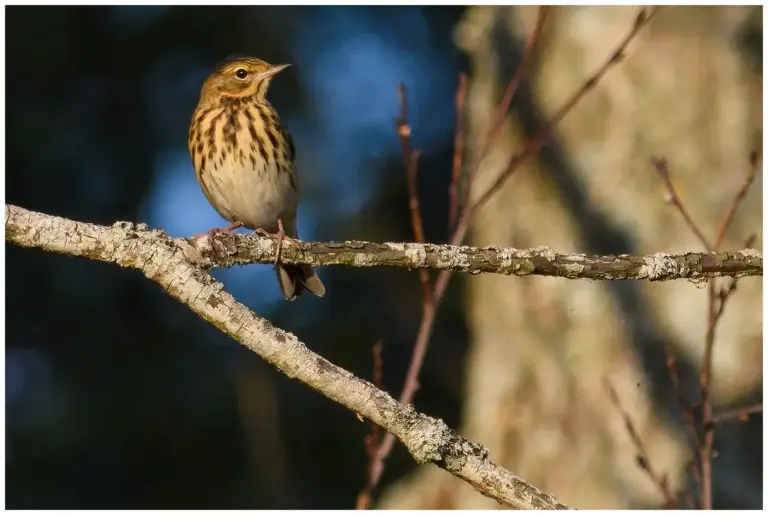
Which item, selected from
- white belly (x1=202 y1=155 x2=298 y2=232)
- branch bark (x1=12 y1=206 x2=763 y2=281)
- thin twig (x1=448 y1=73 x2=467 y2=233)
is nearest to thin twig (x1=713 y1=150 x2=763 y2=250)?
branch bark (x1=12 y1=206 x2=763 y2=281)

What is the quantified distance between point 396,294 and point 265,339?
6.63 m

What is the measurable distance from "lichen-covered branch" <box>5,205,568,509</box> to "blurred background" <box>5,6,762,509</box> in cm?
281

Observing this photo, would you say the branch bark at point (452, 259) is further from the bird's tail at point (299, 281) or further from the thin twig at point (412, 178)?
the bird's tail at point (299, 281)

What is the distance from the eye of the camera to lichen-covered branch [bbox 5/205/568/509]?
2.36 metres

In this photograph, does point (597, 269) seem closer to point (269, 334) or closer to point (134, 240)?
point (269, 334)

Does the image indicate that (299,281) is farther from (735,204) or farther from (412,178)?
(735,204)

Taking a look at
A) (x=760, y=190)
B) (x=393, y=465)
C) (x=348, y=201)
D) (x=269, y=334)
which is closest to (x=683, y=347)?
(x=760, y=190)

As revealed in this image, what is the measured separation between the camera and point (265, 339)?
2.44 meters

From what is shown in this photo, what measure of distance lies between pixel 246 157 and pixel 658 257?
7.41ft

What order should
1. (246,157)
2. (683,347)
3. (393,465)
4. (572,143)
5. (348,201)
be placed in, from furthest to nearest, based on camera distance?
(348,201), (393,465), (572,143), (683,347), (246,157)

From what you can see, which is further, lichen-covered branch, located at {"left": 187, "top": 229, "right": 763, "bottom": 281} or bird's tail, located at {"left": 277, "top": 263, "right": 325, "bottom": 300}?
bird's tail, located at {"left": 277, "top": 263, "right": 325, "bottom": 300}

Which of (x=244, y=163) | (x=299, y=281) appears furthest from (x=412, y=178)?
(x=244, y=163)

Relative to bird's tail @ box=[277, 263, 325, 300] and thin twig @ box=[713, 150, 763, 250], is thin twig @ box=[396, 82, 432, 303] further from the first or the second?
bird's tail @ box=[277, 263, 325, 300]

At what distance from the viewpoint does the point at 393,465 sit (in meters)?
8.64
